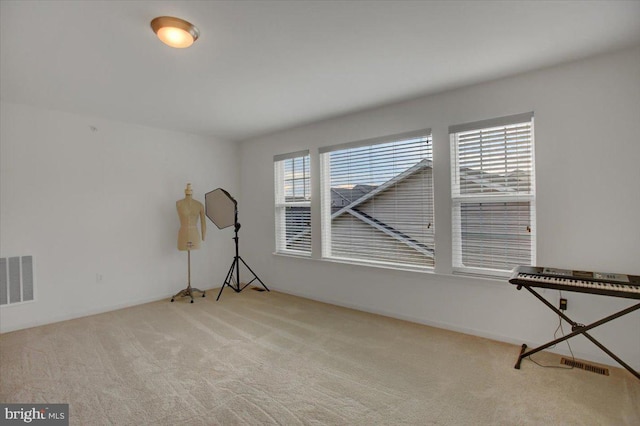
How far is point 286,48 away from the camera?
2.30 meters

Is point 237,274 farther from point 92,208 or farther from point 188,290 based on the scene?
point 92,208

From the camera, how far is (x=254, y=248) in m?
5.30

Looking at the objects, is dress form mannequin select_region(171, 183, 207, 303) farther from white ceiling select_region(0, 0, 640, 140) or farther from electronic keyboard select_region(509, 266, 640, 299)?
electronic keyboard select_region(509, 266, 640, 299)

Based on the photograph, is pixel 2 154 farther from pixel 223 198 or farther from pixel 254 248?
pixel 254 248

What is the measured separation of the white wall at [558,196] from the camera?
2.39 meters

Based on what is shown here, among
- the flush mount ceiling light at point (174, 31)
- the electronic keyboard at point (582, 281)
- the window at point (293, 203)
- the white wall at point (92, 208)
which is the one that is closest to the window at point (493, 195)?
the electronic keyboard at point (582, 281)

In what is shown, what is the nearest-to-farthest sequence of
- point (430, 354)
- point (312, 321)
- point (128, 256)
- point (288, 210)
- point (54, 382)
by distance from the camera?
point (54, 382)
point (430, 354)
point (312, 321)
point (128, 256)
point (288, 210)

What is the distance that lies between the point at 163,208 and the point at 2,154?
1.78 metres

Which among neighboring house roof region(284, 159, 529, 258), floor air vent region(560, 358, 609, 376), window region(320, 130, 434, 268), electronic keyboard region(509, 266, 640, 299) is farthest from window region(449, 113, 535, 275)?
floor air vent region(560, 358, 609, 376)

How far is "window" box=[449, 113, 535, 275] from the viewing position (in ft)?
9.30

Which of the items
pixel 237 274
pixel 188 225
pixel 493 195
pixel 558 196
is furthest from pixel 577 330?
pixel 188 225

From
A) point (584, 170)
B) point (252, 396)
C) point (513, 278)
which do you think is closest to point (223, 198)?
point (252, 396)

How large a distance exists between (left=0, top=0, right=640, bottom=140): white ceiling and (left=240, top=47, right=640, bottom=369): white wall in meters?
0.20

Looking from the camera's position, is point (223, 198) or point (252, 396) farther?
point (223, 198)
